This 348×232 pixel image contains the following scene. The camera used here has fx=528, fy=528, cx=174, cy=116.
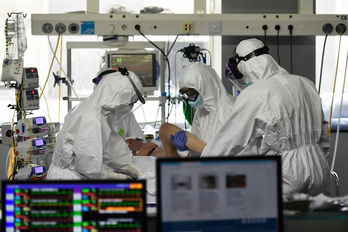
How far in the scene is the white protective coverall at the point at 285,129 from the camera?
2723 mm

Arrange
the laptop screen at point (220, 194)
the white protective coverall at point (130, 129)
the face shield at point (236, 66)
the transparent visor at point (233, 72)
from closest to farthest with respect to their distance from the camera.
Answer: the laptop screen at point (220, 194) → the face shield at point (236, 66) → the transparent visor at point (233, 72) → the white protective coverall at point (130, 129)

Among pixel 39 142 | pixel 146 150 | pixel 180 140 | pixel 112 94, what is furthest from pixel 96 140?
pixel 39 142

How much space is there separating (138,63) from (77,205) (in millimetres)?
3320

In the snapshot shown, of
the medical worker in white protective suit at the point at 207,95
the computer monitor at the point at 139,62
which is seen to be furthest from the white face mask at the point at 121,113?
the computer monitor at the point at 139,62

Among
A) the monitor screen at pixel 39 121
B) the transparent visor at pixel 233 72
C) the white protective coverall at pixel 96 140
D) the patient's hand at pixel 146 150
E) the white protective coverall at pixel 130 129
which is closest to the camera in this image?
the white protective coverall at pixel 96 140

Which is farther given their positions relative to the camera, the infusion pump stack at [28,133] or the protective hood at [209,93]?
the infusion pump stack at [28,133]

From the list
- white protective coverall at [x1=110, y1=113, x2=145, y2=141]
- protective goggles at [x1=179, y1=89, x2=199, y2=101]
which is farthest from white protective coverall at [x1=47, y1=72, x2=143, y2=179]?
white protective coverall at [x1=110, y1=113, x2=145, y2=141]

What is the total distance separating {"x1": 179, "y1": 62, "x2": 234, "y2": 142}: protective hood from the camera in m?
3.77

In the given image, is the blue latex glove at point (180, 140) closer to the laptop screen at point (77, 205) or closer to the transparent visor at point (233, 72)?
the transparent visor at point (233, 72)

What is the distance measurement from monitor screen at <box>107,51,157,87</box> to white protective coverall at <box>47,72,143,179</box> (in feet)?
4.43

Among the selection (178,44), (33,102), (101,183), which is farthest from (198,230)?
(178,44)

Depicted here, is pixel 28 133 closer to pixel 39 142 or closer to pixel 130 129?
pixel 39 142

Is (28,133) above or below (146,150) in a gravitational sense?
above

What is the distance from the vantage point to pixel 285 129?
2740 mm
